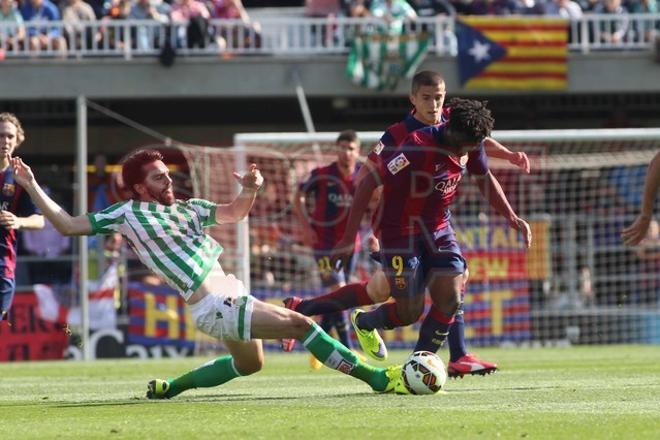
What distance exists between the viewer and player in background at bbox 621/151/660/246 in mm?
7133

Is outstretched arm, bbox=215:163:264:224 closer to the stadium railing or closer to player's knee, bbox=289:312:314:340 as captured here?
player's knee, bbox=289:312:314:340

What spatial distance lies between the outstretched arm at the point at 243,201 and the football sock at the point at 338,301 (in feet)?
7.25

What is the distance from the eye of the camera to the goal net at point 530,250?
1988 centimetres

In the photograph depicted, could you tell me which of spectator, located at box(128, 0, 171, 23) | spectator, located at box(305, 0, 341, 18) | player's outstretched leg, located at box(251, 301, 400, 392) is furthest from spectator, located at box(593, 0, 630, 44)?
player's outstretched leg, located at box(251, 301, 400, 392)

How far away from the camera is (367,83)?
76.6 ft

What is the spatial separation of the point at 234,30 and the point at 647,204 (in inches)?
695

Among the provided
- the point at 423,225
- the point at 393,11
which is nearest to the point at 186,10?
the point at 393,11

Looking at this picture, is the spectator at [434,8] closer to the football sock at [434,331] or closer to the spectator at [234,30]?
the spectator at [234,30]

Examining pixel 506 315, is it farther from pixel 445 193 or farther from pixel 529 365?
pixel 445 193

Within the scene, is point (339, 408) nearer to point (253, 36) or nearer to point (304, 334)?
point (304, 334)

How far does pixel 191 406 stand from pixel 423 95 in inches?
109

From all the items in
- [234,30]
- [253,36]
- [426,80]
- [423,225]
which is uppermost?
[234,30]

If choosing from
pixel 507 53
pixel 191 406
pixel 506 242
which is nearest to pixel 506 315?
pixel 506 242

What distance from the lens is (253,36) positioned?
2398 cm
